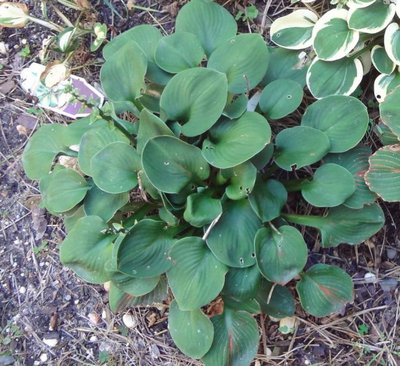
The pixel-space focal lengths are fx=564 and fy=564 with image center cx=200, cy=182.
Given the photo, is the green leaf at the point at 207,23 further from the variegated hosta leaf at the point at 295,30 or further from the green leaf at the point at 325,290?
the green leaf at the point at 325,290

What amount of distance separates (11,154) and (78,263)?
54 cm

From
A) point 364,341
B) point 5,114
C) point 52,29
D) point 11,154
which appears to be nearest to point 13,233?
point 11,154

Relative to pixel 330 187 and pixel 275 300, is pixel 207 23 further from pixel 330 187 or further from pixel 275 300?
pixel 275 300

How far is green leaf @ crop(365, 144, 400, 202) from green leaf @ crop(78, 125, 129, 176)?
1.85 ft

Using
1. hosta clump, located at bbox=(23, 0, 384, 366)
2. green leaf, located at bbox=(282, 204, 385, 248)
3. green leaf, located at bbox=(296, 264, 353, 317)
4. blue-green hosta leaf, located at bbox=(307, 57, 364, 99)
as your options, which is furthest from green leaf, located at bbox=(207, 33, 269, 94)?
green leaf, located at bbox=(296, 264, 353, 317)

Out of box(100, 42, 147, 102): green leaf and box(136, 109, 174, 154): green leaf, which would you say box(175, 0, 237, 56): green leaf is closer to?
box(100, 42, 147, 102): green leaf

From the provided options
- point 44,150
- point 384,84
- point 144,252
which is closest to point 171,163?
point 144,252

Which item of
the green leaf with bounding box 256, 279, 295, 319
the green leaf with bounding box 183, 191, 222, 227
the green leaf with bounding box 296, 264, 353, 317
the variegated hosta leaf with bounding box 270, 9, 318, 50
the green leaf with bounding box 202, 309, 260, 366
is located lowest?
the green leaf with bounding box 202, 309, 260, 366

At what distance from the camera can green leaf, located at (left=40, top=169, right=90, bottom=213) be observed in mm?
1333

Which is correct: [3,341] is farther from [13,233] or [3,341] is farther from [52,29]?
[52,29]

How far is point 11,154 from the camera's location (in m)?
1.67

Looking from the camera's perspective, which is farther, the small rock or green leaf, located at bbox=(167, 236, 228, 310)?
the small rock

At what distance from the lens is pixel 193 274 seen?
1213mm

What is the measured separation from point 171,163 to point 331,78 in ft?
1.43
